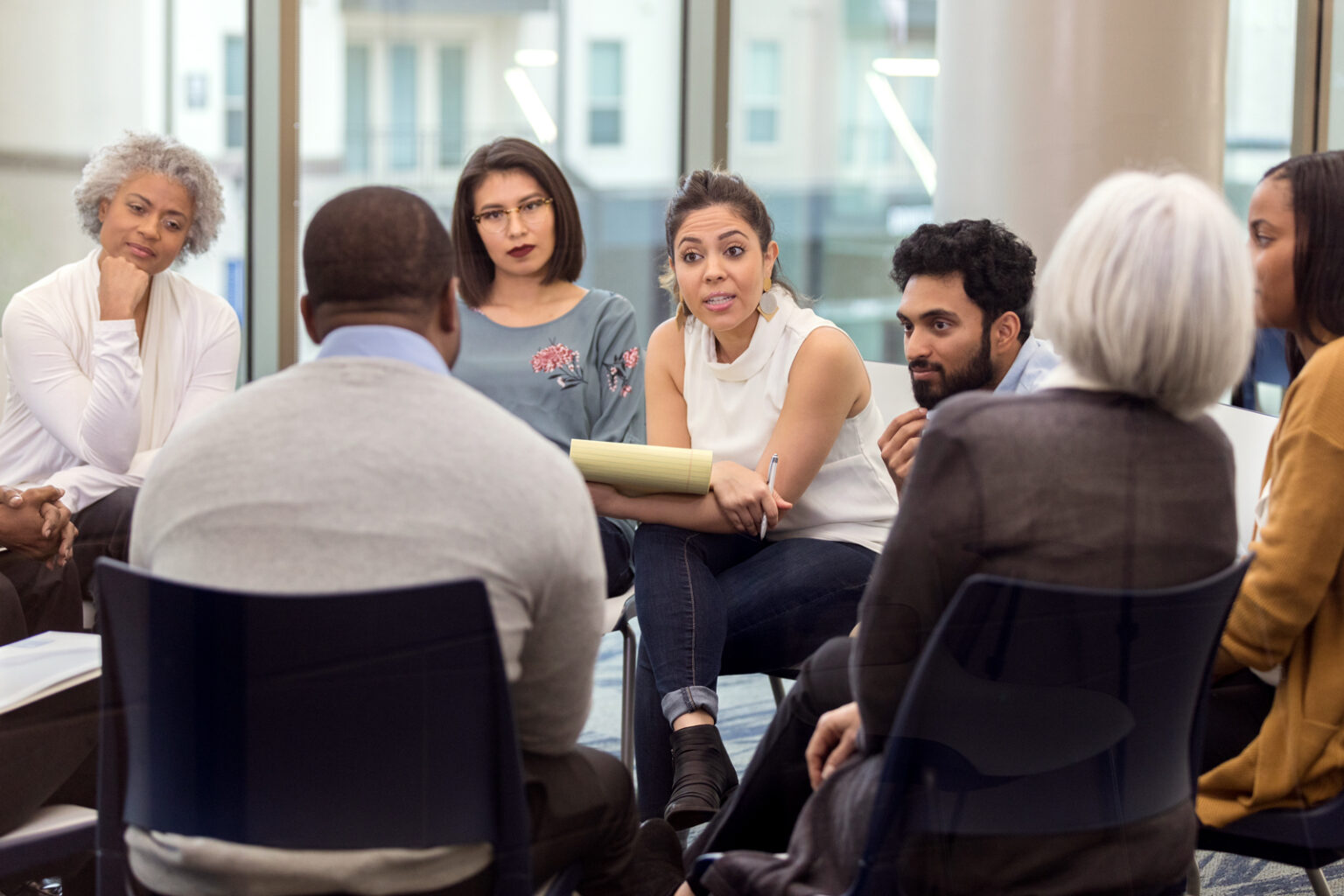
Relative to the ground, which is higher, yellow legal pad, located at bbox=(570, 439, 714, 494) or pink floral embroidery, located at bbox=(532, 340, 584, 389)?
pink floral embroidery, located at bbox=(532, 340, 584, 389)

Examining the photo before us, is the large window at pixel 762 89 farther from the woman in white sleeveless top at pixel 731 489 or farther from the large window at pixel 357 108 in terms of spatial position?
the woman in white sleeveless top at pixel 731 489

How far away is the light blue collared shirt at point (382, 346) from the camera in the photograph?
3.11 ft

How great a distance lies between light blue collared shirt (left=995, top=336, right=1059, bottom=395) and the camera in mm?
1049

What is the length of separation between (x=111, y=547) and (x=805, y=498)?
2.73 feet

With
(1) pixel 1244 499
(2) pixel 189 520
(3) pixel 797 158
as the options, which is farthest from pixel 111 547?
(3) pixel 797 158

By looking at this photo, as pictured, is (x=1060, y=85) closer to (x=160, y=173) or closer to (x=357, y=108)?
(x=160, y=173)

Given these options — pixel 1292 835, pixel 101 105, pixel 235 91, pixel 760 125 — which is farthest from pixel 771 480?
pixel 760 125

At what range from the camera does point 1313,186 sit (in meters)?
1.33

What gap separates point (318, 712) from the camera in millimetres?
896

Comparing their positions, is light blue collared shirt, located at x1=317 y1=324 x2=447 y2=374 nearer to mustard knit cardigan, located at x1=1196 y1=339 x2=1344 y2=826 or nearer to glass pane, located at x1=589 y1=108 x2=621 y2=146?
mustard knit cardigan, located at x1=1196 y1=339 x2=1344 y2=826

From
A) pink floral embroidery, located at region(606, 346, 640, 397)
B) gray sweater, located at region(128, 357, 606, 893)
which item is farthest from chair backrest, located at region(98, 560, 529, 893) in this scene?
pink floral embroidery, located at region(606, 346, 640, 397)

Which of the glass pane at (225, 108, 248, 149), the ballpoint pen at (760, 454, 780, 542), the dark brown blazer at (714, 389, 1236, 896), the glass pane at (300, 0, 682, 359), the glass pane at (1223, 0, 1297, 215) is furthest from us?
the glass pane at (225, 108, 248, 149)

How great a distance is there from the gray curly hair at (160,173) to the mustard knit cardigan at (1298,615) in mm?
1374

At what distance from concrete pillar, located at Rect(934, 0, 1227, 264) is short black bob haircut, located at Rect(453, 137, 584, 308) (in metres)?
0.69
